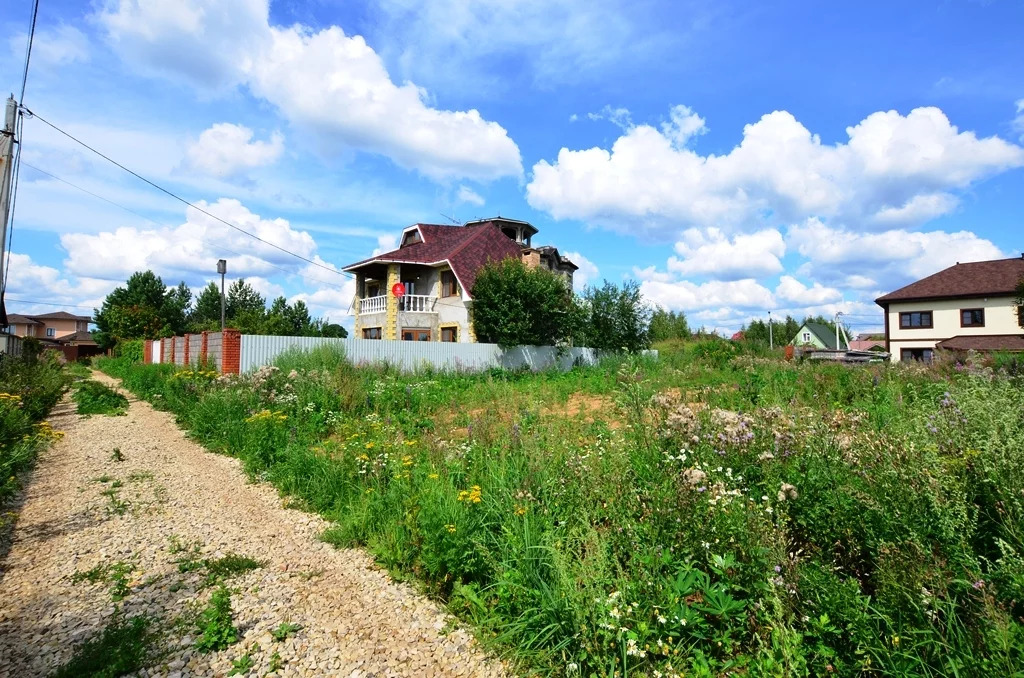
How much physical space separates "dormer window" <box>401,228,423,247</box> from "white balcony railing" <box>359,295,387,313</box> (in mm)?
4977

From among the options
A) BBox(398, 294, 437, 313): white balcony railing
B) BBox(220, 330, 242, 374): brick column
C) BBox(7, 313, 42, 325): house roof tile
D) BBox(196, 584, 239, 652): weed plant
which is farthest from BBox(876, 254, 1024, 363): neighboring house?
BBox(7, 313, 42, 325): house roof tile

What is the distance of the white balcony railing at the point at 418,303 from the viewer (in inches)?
1011

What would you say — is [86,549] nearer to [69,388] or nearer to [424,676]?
[424,676]

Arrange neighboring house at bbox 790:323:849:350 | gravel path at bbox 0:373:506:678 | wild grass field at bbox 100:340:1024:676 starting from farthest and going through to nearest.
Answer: neighboring house at bbox 790:323:849:350 → gravel path at bbox 0:373:506:678 → wild grass field at bbox 100:340:1024:676

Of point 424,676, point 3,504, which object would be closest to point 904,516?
point 424,676

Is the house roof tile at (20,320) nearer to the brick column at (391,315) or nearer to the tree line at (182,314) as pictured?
the tree line at (182,314)

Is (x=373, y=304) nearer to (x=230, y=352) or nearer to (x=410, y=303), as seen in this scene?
(x=410, y=303)

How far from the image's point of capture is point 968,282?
113 feet

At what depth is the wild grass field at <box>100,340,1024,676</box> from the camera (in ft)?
7.14

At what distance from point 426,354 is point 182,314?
54.5m

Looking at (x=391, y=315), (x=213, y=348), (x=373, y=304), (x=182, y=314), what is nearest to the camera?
(x=213, y=348)

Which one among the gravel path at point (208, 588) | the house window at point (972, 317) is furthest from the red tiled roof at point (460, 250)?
the house window at point (972, 317)

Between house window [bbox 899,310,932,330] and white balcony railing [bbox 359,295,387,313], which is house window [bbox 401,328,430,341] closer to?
white balcony railing [bbox 359,295,387,313]

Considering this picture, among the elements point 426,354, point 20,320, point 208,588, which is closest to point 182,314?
point 20,320
